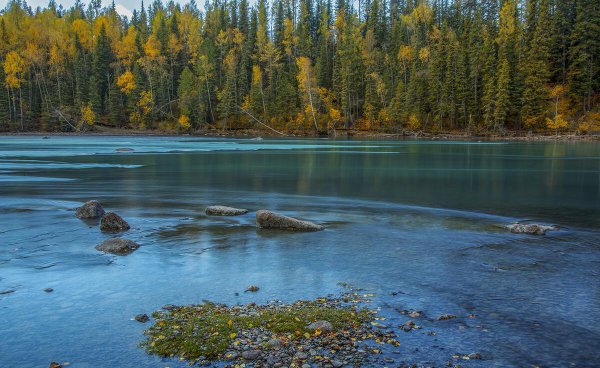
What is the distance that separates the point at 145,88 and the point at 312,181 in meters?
97.8

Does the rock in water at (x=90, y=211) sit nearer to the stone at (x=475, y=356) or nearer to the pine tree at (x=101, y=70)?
the stone at (x=475, y=356)

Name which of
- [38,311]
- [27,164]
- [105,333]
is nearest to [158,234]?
[38,311]

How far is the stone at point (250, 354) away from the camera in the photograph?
6.15 metres

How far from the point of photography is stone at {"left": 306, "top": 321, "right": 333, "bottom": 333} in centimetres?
693

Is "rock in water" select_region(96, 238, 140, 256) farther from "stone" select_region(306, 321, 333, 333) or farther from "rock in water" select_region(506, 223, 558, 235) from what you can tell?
"rock in water" select_region(506, 223, 558, 235)

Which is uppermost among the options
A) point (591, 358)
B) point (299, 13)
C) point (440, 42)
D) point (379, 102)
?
point (299, 13)

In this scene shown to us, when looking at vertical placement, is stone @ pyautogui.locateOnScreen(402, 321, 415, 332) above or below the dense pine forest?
below

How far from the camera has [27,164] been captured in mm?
35406

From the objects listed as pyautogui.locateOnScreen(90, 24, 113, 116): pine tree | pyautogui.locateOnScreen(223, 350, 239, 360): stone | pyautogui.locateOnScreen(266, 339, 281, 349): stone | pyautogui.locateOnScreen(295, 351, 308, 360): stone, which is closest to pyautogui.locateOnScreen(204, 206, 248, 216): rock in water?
pyautogui.locateOnScreen(266, 339, 281, 349): stone

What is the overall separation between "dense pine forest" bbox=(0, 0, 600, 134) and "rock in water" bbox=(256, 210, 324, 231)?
78268mm

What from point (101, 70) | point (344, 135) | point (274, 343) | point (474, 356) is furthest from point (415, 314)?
point (101, 70)

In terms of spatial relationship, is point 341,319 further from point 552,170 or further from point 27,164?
point 27,164

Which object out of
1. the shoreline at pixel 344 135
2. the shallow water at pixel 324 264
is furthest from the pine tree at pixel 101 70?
the shallow water at pixel 324 264

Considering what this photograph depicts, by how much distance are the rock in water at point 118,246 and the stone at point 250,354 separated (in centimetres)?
634
